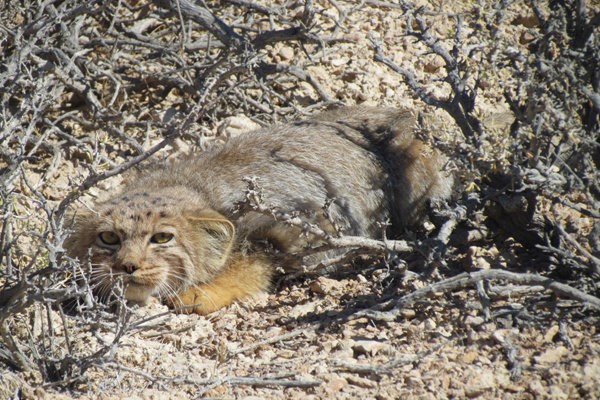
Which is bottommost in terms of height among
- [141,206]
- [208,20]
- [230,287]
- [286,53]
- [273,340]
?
[230,287]

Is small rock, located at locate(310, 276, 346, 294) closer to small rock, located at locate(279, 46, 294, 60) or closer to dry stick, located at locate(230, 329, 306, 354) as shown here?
dry stick, located at locate(230, 329, 306, 354)

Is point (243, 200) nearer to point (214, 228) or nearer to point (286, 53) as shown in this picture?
point (214, 228)

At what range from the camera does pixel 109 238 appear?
569cm

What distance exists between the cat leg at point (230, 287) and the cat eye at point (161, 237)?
397mm

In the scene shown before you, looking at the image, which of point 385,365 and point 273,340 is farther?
point 273,340

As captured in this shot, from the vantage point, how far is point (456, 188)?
6.72 m

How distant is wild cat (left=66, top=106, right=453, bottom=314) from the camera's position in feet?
18.5

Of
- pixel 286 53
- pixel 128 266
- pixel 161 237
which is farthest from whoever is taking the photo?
pixel 286 53

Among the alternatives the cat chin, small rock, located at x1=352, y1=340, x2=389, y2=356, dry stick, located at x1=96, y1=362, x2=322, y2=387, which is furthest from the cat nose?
small rock, located at x1=352, y1=340, x2=389, y2=356

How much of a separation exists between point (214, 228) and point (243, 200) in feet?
1.37

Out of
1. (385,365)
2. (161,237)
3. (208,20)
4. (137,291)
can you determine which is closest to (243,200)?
(161,237)

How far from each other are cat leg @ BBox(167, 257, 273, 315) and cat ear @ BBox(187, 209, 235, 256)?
16 cm

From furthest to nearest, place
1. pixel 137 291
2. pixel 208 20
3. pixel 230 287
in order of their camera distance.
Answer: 1. pixel 208 20
2. pixel 230 287
3. pixel 137 291

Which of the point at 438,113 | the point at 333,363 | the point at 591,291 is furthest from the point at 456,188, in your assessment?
the point at 333,363
